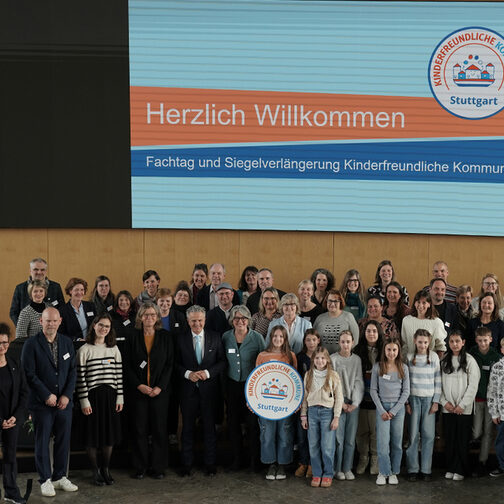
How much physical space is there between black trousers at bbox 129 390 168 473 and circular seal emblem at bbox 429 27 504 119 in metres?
4.92

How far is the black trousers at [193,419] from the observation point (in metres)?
6.18

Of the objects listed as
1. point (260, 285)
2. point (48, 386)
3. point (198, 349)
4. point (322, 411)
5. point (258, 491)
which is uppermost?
point (260, 285)

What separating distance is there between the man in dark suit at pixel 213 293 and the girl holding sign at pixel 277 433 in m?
1.34

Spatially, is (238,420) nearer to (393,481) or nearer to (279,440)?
(279,440)

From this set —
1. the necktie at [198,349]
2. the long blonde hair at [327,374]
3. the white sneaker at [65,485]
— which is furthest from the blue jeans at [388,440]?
the white sneaker at [65,485]

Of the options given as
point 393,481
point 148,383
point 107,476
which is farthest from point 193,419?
point 393,481

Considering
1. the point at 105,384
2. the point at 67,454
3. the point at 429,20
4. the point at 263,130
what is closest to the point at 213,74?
the point at 263,130

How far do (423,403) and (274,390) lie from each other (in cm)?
129

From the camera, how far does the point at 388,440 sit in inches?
237

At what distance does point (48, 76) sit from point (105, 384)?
13.9ft

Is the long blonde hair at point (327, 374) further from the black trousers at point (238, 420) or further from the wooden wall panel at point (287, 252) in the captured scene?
the wooden wall panel at point (287, 252)

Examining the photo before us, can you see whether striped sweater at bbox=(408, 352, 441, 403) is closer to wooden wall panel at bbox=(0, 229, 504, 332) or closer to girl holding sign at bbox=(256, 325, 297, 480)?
girl holding sign at bbox=(256, 325, 297, 480)

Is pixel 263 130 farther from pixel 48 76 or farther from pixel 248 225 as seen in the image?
pixel 48 76

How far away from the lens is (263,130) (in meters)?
8.47
